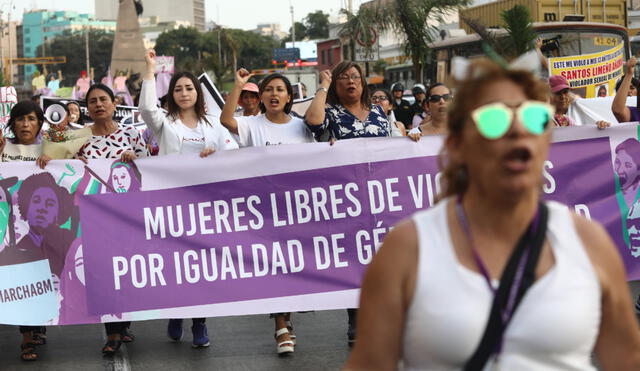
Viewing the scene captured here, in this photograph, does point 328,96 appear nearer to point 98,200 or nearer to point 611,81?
point 98,200

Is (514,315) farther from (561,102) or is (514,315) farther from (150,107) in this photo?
(561,102)

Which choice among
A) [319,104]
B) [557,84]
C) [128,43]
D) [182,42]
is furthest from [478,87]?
[182,42]

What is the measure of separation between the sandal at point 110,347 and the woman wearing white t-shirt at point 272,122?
1.63 meters

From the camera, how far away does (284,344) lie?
7121 millimetres

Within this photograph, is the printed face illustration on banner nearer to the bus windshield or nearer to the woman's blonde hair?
the woman's blonde hair

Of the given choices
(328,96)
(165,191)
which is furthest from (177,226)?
(328,96)

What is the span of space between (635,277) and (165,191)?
10.8 feet

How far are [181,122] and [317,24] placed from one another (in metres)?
150

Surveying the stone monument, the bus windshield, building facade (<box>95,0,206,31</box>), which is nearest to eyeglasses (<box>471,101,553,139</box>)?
the bus windshield

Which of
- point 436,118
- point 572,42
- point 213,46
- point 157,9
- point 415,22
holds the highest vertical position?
point 157,9

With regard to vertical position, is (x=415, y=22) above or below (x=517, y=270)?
above

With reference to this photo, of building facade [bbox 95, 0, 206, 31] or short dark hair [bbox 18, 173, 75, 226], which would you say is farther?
building facade [bbox 95, 0, 206, 31]

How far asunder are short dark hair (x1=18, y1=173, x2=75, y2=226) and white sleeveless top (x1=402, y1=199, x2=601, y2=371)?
5344 millimetres

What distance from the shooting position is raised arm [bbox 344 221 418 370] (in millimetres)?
2422
